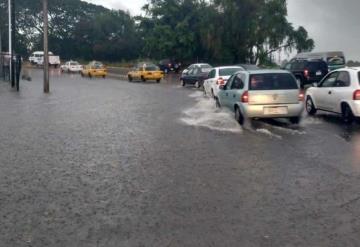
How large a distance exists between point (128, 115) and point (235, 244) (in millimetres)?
15027

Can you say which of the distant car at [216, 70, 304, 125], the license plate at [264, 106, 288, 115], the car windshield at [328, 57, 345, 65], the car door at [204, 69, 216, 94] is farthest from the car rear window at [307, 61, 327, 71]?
the license plate at [264, 106, 288, 115]

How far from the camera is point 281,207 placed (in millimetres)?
7383

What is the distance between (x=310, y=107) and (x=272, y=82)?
3.52 meters

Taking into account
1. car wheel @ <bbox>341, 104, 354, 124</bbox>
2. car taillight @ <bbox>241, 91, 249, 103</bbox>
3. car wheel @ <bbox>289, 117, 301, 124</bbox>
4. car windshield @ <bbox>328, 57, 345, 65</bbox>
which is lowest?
car wheel @ <bbox>289, 117, 301, 124</bbox>

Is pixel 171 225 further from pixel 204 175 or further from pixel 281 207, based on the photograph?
pixel 204 175

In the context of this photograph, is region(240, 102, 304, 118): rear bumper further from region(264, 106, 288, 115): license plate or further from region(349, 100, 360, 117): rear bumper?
region(349, 100, 360, 117): rear bumper

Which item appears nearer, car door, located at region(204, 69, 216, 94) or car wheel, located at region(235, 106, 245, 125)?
car wheel, located at region(235, 106, 245, 125)

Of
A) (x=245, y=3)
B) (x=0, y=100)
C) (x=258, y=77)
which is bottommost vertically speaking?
(x=0, y=100)

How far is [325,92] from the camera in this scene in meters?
17.8

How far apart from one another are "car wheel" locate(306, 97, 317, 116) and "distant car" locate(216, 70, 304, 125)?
8.80 feet

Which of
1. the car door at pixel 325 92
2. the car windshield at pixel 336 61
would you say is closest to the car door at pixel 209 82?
the car door at pixel 325 92

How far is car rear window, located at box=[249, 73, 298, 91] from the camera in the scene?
53.7 ft

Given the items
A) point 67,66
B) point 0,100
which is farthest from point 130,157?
point 67,66

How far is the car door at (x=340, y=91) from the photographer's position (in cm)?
1634
